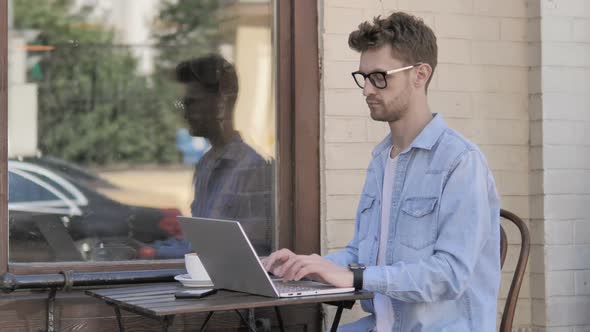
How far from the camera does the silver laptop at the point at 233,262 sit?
2.68m

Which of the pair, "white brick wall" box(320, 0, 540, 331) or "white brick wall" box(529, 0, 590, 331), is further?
"white brick wall" box(529, 0, 590, 331)

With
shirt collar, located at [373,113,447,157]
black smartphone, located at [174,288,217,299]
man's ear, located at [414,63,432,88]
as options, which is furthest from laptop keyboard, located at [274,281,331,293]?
man's ear, located at [414,63,432,88]

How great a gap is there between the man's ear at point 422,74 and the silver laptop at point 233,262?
69 cm

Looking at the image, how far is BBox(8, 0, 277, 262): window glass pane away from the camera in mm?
3990

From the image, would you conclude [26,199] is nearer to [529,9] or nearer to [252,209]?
[252,209]

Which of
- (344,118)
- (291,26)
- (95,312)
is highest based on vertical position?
(291,26)

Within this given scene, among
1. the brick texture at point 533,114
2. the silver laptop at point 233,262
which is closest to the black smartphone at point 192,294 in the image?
the silver laptop at point 233,262

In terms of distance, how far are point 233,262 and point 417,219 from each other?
57cm

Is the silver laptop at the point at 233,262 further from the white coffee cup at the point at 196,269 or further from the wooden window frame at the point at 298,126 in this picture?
the wooden window frame at the point at 298,126

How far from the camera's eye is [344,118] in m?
3.84

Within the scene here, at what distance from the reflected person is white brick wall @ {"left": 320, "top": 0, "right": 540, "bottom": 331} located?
0.27m

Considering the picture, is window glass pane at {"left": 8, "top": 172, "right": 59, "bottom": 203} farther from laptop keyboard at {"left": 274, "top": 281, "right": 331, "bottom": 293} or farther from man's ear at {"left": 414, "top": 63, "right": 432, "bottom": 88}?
man's ear at {"left": 414, "top": 63, "right": 432, "bottom": 88}

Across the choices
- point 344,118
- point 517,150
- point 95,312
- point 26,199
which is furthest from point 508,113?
point 26,199

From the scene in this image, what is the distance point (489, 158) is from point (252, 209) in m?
1.01
